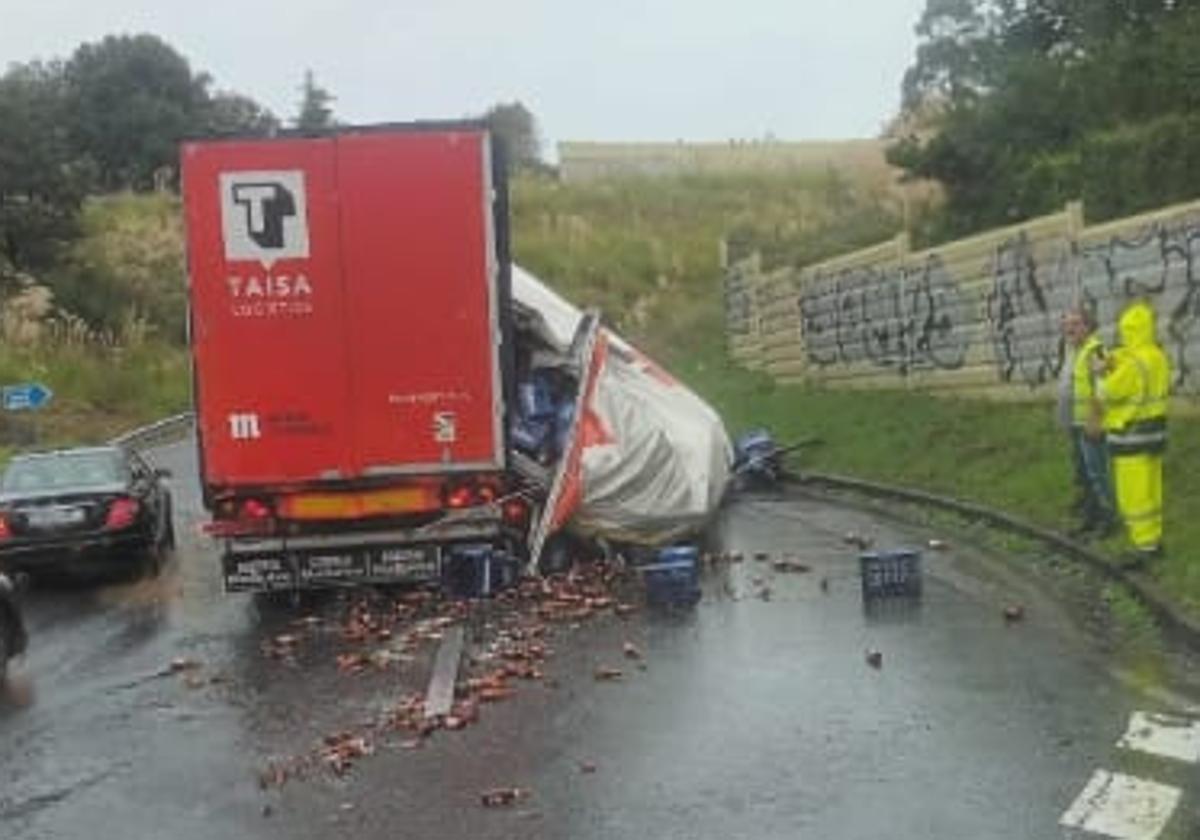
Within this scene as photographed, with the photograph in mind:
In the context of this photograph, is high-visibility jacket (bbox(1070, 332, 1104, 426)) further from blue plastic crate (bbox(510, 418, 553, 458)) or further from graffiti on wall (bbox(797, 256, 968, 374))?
graffiti on wall (bbox(797, 256, 968, 374))

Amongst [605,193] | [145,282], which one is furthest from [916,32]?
[605,193]

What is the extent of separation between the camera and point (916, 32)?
4244 cm

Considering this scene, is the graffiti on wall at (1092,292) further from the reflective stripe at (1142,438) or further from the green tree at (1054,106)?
the reflective stripe at (1142,438)

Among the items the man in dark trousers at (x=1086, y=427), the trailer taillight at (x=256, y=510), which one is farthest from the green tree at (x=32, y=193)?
the man in dark trousers at (x=1086, y=427)

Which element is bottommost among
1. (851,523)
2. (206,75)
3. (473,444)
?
(851,523)

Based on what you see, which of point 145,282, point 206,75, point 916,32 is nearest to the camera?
point 916,32

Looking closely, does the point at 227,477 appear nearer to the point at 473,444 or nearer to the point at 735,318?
the point at 473,444

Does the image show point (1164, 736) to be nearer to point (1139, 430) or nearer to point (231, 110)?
point (1139, 430)

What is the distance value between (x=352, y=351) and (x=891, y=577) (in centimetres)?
431

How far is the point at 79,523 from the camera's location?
62.2 ft

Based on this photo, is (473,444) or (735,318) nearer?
(473,444)

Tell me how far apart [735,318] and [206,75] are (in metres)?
51.9

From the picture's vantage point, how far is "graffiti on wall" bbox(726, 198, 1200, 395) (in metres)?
18.2

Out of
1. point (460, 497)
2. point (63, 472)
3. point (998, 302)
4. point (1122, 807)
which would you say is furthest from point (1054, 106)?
point (1122, 807)
